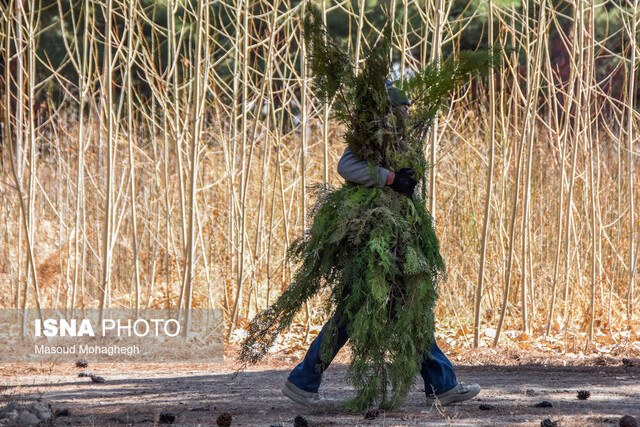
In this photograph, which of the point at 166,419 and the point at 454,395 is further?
the point at 454,395

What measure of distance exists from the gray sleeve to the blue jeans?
50 cm

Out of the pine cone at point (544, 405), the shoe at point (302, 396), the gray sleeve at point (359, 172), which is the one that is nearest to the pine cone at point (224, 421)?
the shoe at point (302, 396)

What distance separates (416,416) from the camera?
2486 mm

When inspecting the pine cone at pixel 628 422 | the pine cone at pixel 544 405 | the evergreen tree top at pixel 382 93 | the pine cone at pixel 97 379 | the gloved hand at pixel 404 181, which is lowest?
the pine cone at pixel 97 379

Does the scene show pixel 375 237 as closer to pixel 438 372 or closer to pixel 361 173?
pixel 361 173

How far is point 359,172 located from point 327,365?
68 cm

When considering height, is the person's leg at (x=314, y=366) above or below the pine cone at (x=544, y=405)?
above

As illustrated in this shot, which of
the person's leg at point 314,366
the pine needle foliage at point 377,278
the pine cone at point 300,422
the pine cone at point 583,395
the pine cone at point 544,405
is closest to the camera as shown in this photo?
the pine cone at point 300,422

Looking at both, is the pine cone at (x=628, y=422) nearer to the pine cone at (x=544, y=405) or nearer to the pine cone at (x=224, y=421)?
the pine cone at (x=544, y=405)

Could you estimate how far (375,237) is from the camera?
2385 mm

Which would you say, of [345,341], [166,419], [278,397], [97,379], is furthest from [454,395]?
[97,379]

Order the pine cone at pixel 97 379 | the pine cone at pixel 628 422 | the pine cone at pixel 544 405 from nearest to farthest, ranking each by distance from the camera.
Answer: the pine cone at pixel 628 422 → the pine cone at pixel 544 405 → the pine cone at pixel 97 379

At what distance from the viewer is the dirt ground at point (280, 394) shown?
2441 millimetres

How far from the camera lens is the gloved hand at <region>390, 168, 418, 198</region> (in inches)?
96.5
